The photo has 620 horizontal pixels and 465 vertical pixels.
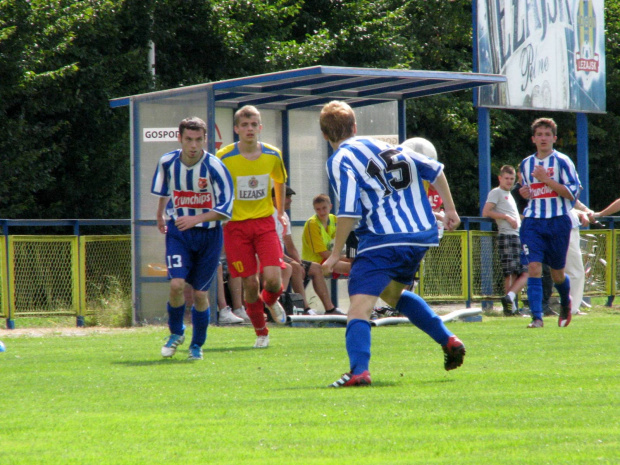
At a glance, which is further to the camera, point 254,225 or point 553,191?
point 553,191

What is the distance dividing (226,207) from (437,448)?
4568mm

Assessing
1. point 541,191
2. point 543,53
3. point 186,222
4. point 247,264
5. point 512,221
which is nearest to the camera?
point 186,222

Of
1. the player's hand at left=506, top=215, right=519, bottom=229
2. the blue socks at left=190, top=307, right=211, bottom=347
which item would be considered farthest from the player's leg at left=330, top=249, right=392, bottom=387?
the player's hand at left=506, top=215, right=519, bottom=229

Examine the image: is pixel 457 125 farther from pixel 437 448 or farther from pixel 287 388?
pixel 437 448

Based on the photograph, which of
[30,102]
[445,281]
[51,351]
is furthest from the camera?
[30,102]

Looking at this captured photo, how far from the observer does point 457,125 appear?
→ 95.3ft

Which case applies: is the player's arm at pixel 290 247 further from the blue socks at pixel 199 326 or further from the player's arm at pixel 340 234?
the player's arm at pixel 340 234

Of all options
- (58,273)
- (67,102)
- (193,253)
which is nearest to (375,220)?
(193,253)

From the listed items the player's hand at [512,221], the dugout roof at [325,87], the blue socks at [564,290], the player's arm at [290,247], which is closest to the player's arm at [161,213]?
the dugout roof at [325,87]

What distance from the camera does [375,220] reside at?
6828mm

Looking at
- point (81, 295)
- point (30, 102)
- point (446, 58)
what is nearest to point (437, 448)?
point (81, 295)

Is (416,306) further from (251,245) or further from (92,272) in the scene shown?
(92,272)

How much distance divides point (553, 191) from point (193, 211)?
4747 mm

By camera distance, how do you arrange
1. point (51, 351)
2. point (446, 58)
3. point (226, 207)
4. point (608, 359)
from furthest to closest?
point (446, 58), point (51, 351), point (226, 207), point (608, 359)
